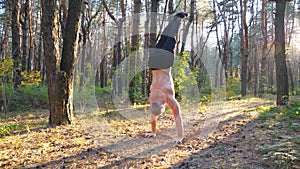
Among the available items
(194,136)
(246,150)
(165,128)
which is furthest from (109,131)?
(246,150)

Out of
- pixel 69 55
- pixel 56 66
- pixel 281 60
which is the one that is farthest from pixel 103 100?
pixel 281 60

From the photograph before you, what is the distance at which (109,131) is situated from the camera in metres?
4.73

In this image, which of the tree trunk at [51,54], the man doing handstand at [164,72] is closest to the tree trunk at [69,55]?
the tree trunk at [51,54]

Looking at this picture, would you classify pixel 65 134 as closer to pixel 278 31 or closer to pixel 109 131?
pixel 109 131

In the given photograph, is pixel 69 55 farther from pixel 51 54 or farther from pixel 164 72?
pixel 164 72

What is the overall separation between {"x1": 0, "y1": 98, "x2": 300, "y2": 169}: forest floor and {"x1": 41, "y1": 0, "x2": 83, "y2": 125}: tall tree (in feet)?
1.30

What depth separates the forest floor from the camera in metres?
2.85

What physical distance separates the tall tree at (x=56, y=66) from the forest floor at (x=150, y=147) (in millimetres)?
398

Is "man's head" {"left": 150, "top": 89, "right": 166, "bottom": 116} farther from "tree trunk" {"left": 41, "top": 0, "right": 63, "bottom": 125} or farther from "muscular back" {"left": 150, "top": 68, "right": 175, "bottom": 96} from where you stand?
"tree trunk" {"left": 41, "top": 0, "right": 63, "bottom": 125}

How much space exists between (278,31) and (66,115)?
Result: 24.2ft

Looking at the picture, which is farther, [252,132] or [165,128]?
[165,128]

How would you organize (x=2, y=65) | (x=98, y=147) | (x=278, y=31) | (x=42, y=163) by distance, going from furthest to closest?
(x=278, y=31)
(x=2, y=65)
(x=98, y=147)
(x=42, y=163)

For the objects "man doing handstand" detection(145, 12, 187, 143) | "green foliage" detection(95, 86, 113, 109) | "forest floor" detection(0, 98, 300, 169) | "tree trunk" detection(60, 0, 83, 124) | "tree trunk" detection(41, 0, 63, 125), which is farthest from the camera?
"green foliage" detection(95, 86, 113, 109)

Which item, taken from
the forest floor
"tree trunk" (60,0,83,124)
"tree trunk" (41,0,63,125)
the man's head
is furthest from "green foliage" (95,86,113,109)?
the man's head
